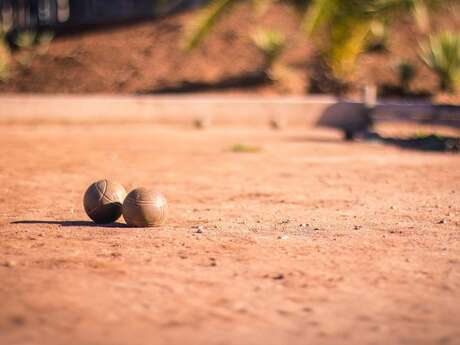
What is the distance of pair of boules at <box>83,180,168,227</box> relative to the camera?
7.15 meters

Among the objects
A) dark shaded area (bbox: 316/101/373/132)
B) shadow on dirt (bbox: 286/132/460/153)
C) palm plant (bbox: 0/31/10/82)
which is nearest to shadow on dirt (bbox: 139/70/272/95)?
dark shaded area (bbox: 316/101/373/132)

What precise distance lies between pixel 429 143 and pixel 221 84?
9.66 meters

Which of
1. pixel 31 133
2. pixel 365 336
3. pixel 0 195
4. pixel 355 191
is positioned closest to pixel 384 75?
pixel 31 133

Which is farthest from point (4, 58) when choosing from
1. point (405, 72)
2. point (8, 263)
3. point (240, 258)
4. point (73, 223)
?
point (240, 258)

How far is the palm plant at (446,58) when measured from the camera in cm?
2073

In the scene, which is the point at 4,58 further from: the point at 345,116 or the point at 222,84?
the point at 345,116

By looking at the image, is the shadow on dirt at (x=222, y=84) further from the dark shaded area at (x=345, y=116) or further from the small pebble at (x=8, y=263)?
the small pebble at (x=8, y=263)

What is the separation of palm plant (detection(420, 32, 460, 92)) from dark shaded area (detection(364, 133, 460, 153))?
555cm

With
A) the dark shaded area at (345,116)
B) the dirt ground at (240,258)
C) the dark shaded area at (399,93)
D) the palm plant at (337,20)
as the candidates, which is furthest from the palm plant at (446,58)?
the dirt ground at (240,258)

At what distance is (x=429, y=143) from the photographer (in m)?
15.0

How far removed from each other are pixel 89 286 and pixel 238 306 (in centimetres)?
107

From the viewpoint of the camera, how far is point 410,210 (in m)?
8.38

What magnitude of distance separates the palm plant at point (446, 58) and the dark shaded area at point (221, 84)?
16.0 feet

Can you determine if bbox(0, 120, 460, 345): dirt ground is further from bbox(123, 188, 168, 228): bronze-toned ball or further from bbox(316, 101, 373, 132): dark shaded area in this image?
bbox(316, 101, 373, 132): dark shaded area
